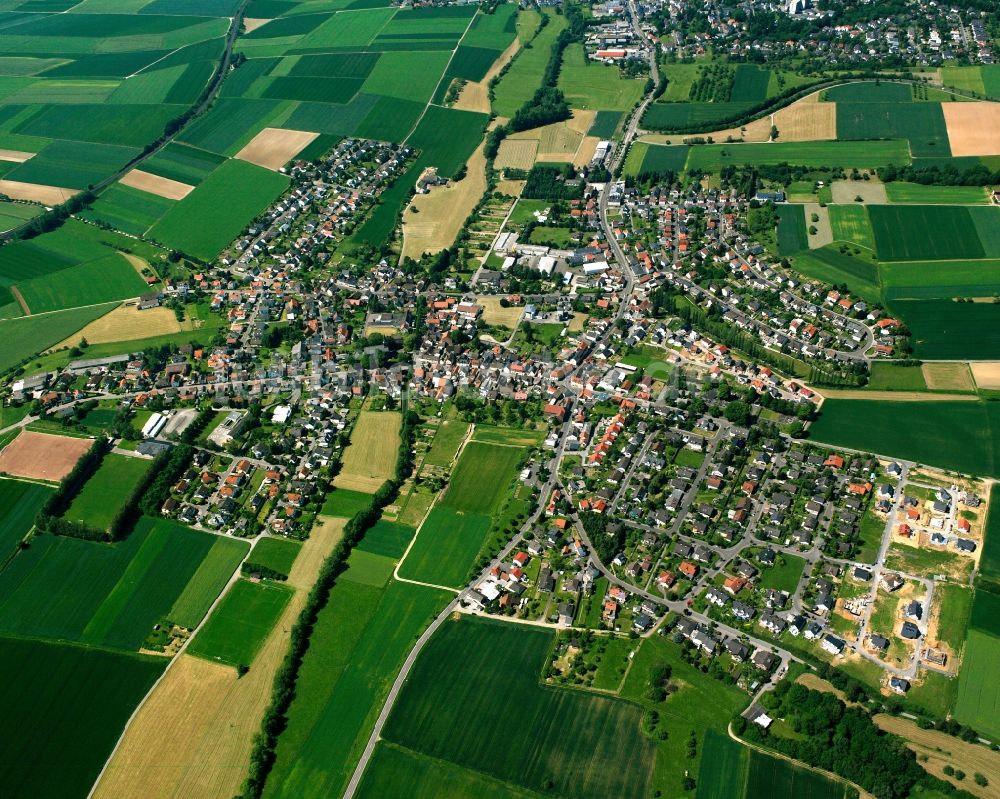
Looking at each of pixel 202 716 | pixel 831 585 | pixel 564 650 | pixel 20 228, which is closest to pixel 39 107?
pixel 20 228

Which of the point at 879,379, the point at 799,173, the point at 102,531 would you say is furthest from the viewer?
the point at 799,173

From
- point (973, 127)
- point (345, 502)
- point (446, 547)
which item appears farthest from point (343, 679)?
point (973, 127)

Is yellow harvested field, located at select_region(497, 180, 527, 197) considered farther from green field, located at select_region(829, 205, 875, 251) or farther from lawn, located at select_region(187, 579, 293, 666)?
lawn, located at select_region(187, 579, 293, 666)

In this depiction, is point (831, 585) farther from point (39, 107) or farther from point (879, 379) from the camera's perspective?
point (39, 107)

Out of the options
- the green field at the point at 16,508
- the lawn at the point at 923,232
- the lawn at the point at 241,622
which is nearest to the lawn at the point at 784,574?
the lawn at the point at 241,622

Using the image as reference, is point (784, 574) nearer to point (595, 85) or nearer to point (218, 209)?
point (218, 209)

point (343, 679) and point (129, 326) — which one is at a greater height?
point (129, 326)

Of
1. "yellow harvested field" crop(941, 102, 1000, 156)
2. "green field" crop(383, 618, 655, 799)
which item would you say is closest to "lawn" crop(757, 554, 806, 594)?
"green field" crop(383, 618, 655, 799)
